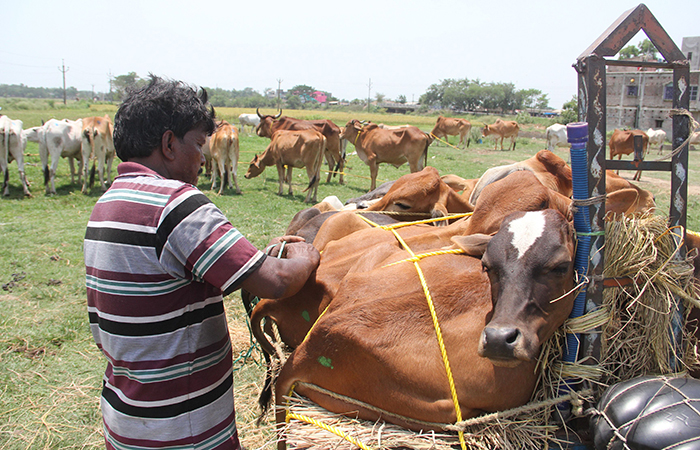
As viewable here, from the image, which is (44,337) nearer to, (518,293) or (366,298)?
(366,298)

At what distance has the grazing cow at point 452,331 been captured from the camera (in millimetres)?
1775

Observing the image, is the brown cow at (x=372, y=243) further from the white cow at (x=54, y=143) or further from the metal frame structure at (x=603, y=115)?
the white cow at (x=54, y=143)

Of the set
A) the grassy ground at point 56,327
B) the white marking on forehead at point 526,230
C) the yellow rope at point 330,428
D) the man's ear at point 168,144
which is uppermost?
the man's ear at point 168,144

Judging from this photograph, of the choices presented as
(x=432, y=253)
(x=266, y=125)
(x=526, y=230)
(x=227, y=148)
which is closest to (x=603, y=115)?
(x=526, y=230)

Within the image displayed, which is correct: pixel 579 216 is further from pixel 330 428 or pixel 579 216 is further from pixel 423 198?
pixel 423 198

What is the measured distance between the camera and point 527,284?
1.77m

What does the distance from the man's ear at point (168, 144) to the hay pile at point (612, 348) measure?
1303mm

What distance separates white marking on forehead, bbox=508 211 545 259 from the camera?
1.82 meters

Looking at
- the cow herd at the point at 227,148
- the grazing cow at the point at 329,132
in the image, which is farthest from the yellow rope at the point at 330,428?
the grazing cow at the point at 329,132

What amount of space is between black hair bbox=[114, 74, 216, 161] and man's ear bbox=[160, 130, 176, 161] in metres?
0.01

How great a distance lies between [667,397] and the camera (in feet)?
5.65

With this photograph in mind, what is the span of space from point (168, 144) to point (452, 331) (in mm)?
1479

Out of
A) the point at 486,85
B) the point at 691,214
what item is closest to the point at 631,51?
the point at 486,85

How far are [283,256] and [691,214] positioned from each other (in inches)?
470
